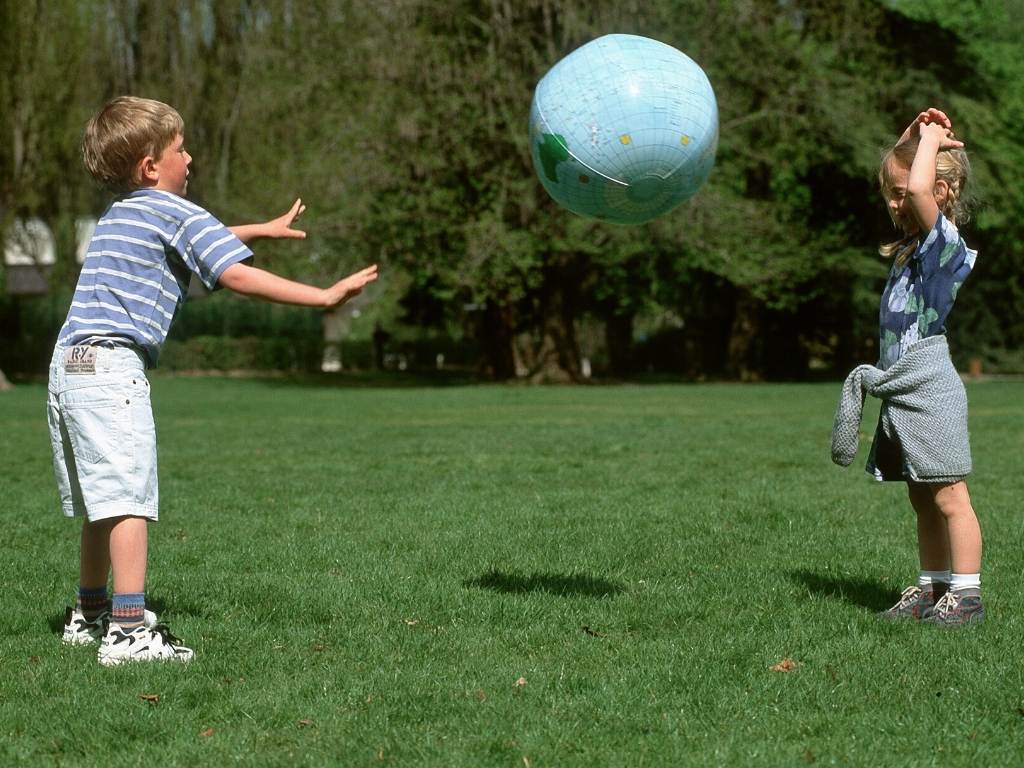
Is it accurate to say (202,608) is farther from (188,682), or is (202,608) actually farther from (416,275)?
(416,275)

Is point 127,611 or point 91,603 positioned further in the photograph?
point 91,603

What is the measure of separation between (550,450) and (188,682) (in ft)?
26.9

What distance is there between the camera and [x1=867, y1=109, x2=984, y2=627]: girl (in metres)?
5.02

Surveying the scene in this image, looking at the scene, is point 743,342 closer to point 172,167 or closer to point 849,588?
point 849,588

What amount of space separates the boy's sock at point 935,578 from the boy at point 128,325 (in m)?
2.64

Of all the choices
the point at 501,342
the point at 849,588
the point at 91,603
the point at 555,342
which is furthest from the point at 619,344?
the point at 91,603

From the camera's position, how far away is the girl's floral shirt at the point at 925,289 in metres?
5.02

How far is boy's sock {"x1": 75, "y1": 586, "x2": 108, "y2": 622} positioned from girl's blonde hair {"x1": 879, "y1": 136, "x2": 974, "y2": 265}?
338 cm

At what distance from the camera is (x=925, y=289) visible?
5109 millimetres

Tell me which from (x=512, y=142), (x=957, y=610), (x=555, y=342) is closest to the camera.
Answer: (x=957, y=610)

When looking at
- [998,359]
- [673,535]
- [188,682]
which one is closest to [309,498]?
[673,535]

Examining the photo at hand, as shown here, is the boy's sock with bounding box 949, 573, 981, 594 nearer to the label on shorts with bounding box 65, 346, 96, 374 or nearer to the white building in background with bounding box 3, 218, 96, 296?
the label on shorts with bounding box 65, 346, 96, 374

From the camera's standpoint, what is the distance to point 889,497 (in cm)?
887

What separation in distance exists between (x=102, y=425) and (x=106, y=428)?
2 cm
